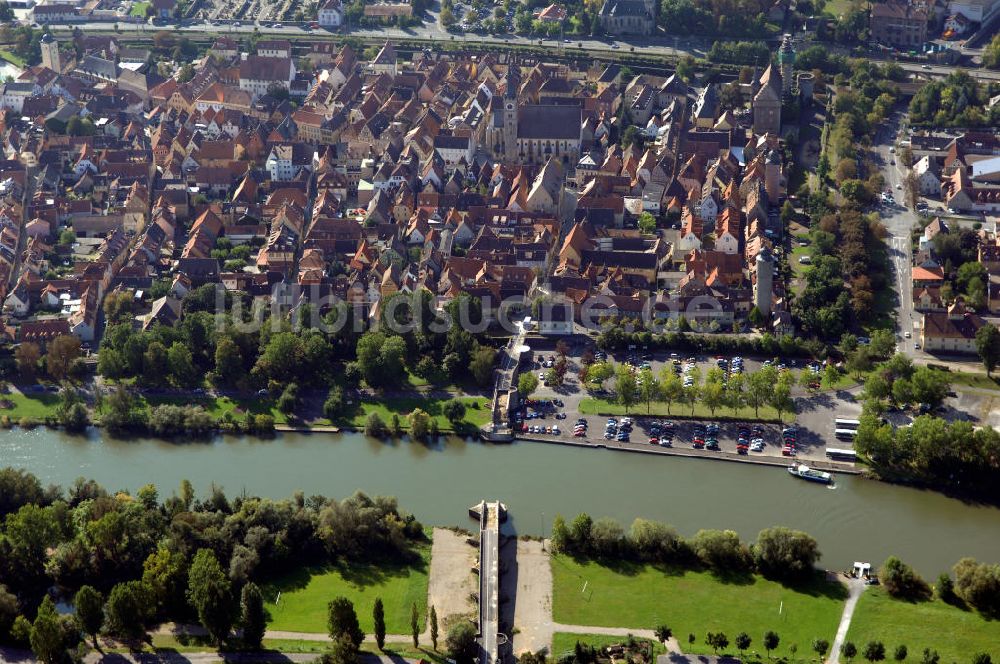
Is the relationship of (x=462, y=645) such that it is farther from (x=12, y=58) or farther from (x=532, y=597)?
(x=12, y=58)

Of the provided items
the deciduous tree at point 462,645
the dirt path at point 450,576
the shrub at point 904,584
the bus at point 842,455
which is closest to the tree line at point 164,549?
the dirt path at point 450,576

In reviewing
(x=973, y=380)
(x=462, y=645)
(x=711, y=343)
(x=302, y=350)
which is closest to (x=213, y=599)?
(x=462, y=645)

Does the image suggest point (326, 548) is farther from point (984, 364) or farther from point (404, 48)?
point (404, 48)

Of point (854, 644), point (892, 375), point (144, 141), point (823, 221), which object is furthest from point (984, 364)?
point (144, 141)

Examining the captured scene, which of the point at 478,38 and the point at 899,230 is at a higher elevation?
the point at 478,38

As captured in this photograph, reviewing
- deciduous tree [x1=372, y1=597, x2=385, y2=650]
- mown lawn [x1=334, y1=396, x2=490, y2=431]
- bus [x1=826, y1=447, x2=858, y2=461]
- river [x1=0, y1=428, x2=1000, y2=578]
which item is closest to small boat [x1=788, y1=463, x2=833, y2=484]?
river [x1=0, y1=428, x2=1000, y2=578]

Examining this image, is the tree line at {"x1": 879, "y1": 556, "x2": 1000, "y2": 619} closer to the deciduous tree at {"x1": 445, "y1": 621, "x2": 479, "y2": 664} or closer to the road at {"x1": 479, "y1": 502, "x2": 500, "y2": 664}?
the road at {"x1": 479, "y1": 502, "x2": 500, "y2": 664}
